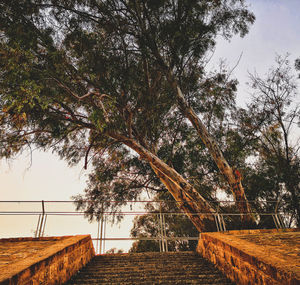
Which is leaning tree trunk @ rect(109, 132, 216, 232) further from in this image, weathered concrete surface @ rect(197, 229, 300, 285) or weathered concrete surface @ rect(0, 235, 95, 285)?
weathered concrete surface @ rect(0, 235, 95, 285)

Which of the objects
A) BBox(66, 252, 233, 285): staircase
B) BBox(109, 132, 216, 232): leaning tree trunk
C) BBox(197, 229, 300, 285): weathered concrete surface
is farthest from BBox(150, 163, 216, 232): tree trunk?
BBox(197, 229, 300, 285): weathered concrete surface

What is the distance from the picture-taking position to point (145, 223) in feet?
40.0

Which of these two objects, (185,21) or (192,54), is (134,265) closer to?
(192,54)

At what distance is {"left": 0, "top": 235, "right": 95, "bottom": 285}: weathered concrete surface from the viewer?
72.5 inches

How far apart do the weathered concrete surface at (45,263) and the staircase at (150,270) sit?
0.20 m

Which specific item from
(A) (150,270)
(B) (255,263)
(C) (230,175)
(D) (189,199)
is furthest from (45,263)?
(C) (230,175)

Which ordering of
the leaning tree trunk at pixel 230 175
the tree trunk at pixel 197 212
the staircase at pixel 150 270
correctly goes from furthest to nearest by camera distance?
1. the leaning tree trunk at pixel 230 175
2. the tree trunk at pixel 197 212
3. the staircase at pixel 150 270

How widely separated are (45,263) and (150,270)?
1.70m

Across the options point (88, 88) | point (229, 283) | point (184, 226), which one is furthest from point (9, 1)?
point (184, 226)

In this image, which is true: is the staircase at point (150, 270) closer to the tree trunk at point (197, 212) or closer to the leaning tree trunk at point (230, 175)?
the tree trunk at point (197, 212)

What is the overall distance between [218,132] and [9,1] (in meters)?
9.16

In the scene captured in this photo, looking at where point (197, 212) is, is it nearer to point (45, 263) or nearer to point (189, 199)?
point (189, 199)

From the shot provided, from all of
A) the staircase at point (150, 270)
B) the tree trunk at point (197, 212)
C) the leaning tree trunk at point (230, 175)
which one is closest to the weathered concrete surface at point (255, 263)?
the staircase at point (150, 270)

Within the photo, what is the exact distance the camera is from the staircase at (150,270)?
2.76 meters
